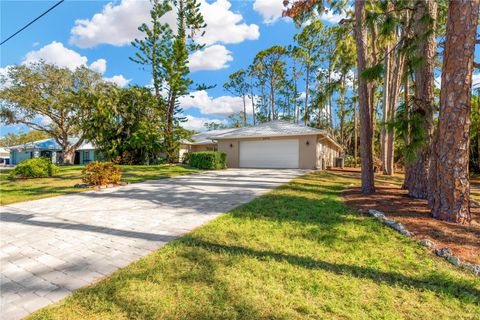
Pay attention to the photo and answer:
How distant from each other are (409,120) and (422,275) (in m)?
2.62

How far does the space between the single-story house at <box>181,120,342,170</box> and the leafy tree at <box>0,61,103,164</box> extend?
44.9ft

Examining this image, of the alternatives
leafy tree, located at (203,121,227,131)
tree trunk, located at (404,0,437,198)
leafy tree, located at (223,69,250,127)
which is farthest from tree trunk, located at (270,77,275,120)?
tree trunk, located at (404,0,437,198)

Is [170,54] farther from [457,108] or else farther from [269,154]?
[457,108]

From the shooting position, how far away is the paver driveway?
7.89 ft

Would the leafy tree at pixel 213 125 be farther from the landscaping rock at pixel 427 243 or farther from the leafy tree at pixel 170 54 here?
the landscaping rock at pixel 427 243

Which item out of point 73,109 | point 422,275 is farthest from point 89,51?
point 422,275

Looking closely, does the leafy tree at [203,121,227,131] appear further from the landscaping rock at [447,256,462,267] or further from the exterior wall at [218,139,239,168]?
the landscaping rock at [447,256,462,267]

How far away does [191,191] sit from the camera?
7617 millimetres

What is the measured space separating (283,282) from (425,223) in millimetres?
3309

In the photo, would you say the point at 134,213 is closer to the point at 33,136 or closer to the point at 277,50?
the point at 277,50

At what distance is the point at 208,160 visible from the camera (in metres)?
14.9

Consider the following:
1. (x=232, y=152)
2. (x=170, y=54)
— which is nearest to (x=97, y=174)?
(x=232, y=152)

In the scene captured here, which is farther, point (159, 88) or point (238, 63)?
point (238, 63)

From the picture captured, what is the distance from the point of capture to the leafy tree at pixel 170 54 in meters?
19.6
